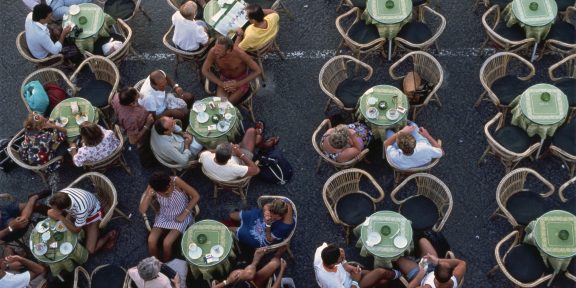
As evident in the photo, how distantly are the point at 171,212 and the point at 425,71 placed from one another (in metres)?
4.64

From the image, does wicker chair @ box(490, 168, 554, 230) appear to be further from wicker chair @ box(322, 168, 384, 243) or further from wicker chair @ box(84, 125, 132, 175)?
wicker chair @ box(84, 125, 132, 175)

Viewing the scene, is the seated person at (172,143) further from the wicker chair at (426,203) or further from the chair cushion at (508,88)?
the chair cushion at (508,88)

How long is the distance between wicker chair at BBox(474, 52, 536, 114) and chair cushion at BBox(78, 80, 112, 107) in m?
6.16

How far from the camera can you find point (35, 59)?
11.5 metres

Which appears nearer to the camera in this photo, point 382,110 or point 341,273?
point 341,273

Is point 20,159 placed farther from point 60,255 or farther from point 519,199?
point 519,199

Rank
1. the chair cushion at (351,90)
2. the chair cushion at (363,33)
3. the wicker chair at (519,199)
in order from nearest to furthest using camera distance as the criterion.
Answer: the wicker chair at (519,199)
the chair cushion at (351,90)
the chair cushion at (363,33)

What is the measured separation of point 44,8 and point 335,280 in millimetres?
6685

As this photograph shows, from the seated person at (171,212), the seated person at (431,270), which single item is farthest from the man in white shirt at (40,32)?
the seated person at (431,270)

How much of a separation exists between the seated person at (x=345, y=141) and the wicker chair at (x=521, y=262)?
2447 millimetres

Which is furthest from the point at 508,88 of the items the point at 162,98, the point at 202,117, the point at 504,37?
the point at 162,98

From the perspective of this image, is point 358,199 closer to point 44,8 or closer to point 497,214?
point 497,214

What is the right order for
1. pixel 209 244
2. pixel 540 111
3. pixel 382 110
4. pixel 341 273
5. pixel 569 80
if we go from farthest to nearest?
pixel 569 80, pixel 382 110, pixel 540 111, pixel 209 244, pixel 341 273

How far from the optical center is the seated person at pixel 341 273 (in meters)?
8.43
